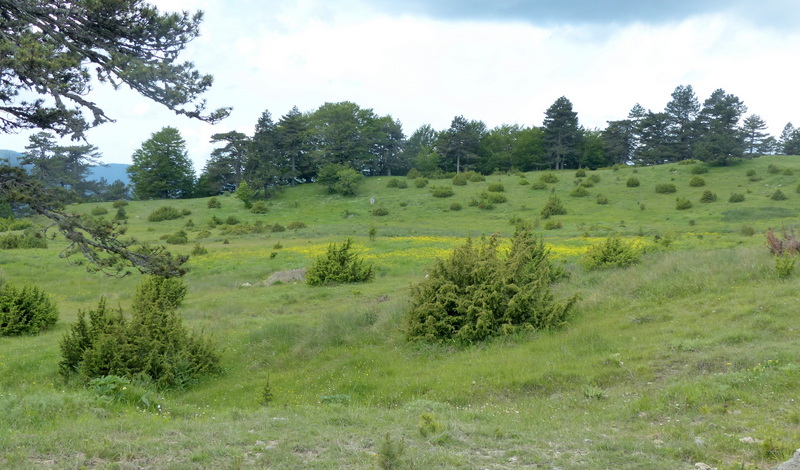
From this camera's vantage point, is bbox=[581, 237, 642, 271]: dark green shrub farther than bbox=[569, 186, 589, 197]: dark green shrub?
No

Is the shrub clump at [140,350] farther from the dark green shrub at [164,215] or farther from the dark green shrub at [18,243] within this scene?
the dark green shrub at [164,215]

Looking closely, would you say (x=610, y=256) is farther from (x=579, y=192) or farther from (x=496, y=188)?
(x=496, y=188)

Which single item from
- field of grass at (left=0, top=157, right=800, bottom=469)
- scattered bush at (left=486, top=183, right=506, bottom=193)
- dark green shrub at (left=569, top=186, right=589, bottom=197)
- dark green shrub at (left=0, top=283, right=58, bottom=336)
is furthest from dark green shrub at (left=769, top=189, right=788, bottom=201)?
dark green shrub at (left=0, top=283, right=58, bottom=336)

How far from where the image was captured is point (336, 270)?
64.7 ft

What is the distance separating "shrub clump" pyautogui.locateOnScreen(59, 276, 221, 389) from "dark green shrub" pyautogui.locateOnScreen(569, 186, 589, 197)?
43.6 m

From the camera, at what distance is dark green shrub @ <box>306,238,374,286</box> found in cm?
1969

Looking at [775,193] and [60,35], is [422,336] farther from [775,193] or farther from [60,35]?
[775,193]

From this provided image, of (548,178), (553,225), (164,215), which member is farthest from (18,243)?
(548,178)

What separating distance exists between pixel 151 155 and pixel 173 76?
242 feet

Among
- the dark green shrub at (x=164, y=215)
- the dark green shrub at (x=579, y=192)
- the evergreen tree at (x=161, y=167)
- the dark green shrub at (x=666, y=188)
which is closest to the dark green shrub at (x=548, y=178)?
the dark green shrub at (x=579, y=192)

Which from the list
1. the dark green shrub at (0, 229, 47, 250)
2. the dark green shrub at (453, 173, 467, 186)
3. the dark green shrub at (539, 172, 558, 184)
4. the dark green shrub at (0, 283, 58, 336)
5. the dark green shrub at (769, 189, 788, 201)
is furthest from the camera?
the dark green shrub at (453, 173, 467, 186)

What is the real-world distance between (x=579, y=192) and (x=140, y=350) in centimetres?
4503

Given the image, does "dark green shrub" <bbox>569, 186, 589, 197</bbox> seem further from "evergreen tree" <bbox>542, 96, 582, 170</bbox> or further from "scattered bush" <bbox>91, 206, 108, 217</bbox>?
"scattered bush" <bbox>91, 206, 108, 217</bbox>

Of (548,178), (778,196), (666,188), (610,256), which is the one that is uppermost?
(548,178)
